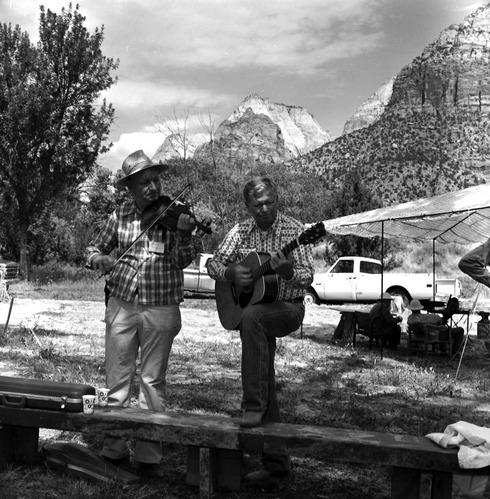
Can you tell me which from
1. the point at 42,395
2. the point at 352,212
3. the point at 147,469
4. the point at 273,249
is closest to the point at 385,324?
the point at 273,249

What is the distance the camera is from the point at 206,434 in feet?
12.3

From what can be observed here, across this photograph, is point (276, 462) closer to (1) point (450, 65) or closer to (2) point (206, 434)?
(2) point (206, 434)

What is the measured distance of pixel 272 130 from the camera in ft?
495

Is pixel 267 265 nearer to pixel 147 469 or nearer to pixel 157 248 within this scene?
pixel 157 248

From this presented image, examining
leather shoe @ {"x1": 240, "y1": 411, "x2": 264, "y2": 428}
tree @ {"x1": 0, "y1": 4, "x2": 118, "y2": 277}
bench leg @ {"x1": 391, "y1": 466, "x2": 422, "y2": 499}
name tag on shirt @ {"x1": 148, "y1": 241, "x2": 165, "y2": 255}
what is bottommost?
bench leg @ {"x1": 391, "y1": 466, "x2": 422, "y2": 499}

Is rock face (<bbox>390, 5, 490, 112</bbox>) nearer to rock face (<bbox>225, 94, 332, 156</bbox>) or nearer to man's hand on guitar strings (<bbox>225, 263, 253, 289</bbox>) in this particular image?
rock face (<bbox>225, 94, 332, 156</bbox>)

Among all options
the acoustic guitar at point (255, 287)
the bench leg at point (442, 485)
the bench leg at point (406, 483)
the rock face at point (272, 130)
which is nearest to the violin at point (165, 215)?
the acoustic guitar at point (255, 287)

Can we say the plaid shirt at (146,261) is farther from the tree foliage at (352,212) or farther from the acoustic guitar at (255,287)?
the tree foliage at (352,212)

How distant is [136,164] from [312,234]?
3.99 feet

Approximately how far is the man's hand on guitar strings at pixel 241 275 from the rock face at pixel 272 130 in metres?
106

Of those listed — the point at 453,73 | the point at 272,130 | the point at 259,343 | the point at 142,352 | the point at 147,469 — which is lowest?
the point at 147,469

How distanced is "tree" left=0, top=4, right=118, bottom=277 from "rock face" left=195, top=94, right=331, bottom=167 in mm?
82272

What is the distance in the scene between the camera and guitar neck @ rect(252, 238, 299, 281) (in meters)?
3.90

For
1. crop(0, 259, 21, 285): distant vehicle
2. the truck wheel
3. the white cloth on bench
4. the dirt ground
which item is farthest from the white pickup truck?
the white cloth on bench
